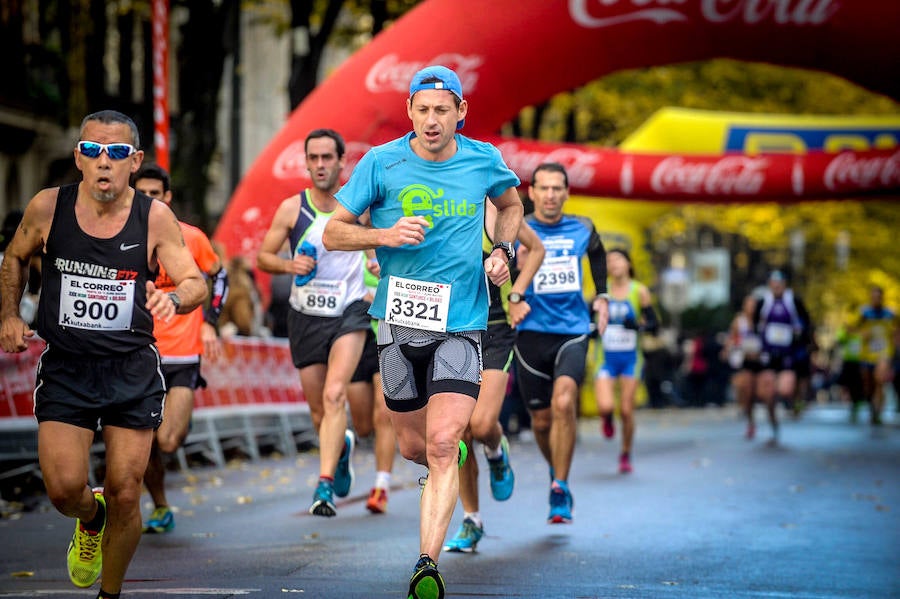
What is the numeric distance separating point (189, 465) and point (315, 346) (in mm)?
5930

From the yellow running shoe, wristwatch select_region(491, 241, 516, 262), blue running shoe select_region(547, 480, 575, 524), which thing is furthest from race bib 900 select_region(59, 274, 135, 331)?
blue running shoe select_region(547, 480, 575, 524)

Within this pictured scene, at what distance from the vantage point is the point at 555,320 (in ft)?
33.0

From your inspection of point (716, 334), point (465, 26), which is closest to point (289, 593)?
point (465, 26)

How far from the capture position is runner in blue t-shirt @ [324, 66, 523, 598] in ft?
21.8

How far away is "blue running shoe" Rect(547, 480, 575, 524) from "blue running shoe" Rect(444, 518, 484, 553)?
3.71 feet

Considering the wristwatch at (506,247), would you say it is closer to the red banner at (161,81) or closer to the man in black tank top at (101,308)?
the man in black tank top at (101,308)

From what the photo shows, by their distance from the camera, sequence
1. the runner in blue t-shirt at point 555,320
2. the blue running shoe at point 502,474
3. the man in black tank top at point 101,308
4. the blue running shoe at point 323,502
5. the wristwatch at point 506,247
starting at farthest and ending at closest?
the runner in blue t-shirt at point 555,320, the blue running shoe at point 502,474, the blue running shoe at point 323,502, the wristwatch at point 506,247, the man in black tank top at point 101,308

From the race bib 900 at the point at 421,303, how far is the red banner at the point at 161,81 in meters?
8.81

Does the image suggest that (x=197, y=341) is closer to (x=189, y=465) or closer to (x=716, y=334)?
(x=189, y=465)

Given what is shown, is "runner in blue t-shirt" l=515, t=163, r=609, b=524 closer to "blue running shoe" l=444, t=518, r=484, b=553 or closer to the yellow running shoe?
"blue running shoe" l=444, t=518, r=484, b=553

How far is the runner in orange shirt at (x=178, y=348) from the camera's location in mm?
9148

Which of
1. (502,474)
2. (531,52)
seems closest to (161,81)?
(531,52)

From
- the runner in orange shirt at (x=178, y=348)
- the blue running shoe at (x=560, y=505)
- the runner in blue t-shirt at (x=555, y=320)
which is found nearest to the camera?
the runner in orange shirt at (x=178, y=348)

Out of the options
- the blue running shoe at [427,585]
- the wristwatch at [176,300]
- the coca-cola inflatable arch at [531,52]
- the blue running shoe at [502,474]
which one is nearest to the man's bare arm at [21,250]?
the wristwatch at [176,300]
